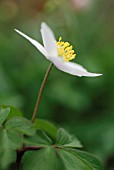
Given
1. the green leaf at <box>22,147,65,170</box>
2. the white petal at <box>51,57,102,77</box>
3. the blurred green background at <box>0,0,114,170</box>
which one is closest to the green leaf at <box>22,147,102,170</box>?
the green leaf at <box>22,147,65,170</box>

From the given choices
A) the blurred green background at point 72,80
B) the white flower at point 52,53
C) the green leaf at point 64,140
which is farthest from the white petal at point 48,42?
the blurred green background at point 72,80

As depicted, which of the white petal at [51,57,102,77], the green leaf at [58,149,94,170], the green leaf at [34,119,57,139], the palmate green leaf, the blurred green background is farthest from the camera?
the blurred green background

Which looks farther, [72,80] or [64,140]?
[72,80]

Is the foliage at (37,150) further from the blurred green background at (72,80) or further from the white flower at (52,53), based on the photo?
the blurred green background at (72,80)

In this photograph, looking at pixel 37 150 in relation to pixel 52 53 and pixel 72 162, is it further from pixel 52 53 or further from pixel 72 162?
pixel 52 53

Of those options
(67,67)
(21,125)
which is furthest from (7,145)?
(67,67)

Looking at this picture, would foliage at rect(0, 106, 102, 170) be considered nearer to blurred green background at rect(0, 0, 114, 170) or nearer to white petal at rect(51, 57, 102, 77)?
white petal at rect(51, 57, 102, 77)

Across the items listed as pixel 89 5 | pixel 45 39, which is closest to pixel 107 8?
pixel 89 5
